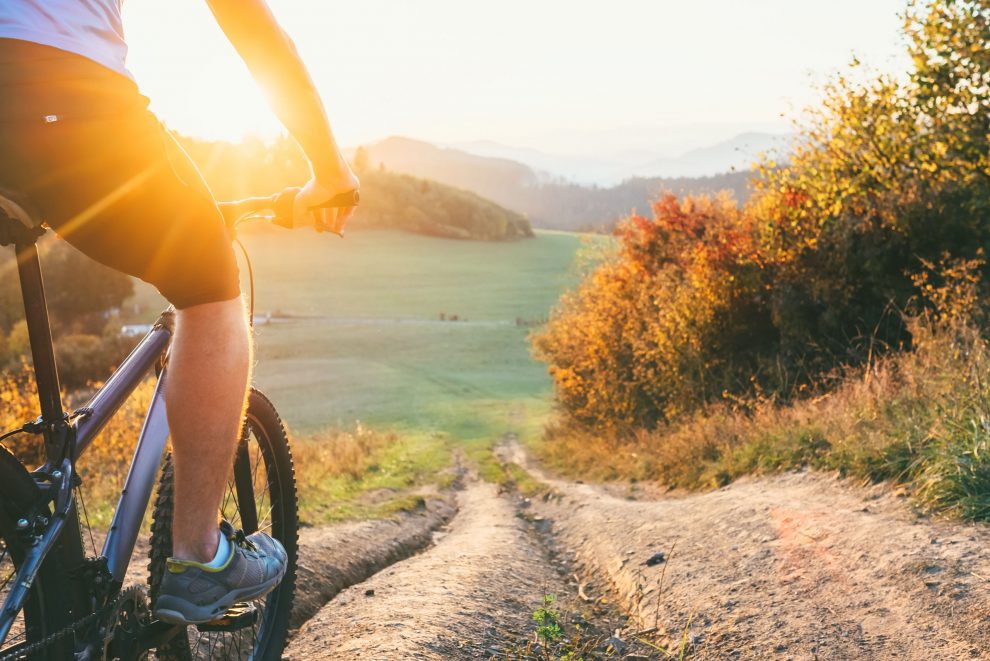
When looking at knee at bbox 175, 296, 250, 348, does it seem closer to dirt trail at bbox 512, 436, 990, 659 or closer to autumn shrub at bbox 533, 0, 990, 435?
dirt trail at bbox 512, 436, 990, 659

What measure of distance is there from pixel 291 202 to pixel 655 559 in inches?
146

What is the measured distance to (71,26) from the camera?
1740mm

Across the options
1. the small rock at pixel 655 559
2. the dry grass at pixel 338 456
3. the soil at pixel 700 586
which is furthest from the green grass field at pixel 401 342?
the small rock at pixel 655 559

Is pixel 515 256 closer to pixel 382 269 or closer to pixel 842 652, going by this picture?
pixel 382 269

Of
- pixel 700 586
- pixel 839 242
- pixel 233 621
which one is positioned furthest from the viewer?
pixel 839 242

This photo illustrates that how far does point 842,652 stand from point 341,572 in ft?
9.65

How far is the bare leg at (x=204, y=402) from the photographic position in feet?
6.48

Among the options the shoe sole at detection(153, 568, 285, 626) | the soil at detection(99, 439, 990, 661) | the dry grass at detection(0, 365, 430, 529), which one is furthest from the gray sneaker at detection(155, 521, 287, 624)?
the dry grass at detection(0, 365, 430, 529)

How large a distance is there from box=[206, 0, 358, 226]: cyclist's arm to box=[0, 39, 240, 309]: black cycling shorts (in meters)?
0.24

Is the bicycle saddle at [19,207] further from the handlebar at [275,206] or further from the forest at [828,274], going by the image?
the forest at [828,274]

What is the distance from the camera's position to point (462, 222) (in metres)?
109

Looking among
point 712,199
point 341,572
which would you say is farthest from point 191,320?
point 712,199

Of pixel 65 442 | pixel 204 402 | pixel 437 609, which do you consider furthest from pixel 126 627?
pixel 437 609

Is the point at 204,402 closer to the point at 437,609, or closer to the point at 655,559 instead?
the point at 437,609
